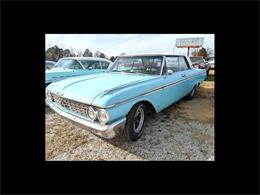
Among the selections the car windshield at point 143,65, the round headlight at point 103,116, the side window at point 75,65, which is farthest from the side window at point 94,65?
the round headlight at point 103,116

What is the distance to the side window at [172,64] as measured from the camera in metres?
3.96

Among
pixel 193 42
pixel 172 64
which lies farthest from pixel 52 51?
pixel 193 42

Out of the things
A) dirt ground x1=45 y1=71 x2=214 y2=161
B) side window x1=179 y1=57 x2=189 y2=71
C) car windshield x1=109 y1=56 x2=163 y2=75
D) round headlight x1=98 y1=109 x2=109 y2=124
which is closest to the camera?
round headlight x1=98 y1=109 x2=109 y2=124

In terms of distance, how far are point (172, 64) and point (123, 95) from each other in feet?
6.94

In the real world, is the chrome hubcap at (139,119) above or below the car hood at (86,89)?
below

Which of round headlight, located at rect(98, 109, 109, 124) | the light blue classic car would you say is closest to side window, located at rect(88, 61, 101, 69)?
the light blue classic car

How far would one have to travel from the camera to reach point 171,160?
2.63m

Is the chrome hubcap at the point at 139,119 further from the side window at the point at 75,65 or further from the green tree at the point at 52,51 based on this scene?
the side window at the point at 75,65

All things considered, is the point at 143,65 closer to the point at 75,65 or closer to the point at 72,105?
the point at 72,105

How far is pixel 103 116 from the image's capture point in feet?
Answer: 7.93

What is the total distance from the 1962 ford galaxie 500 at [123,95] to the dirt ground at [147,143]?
0.30 m

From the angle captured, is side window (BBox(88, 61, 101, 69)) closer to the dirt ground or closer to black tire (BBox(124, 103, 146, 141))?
the dirt ground

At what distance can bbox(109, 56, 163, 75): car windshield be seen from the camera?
367cm

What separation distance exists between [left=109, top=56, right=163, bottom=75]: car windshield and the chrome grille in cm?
154
